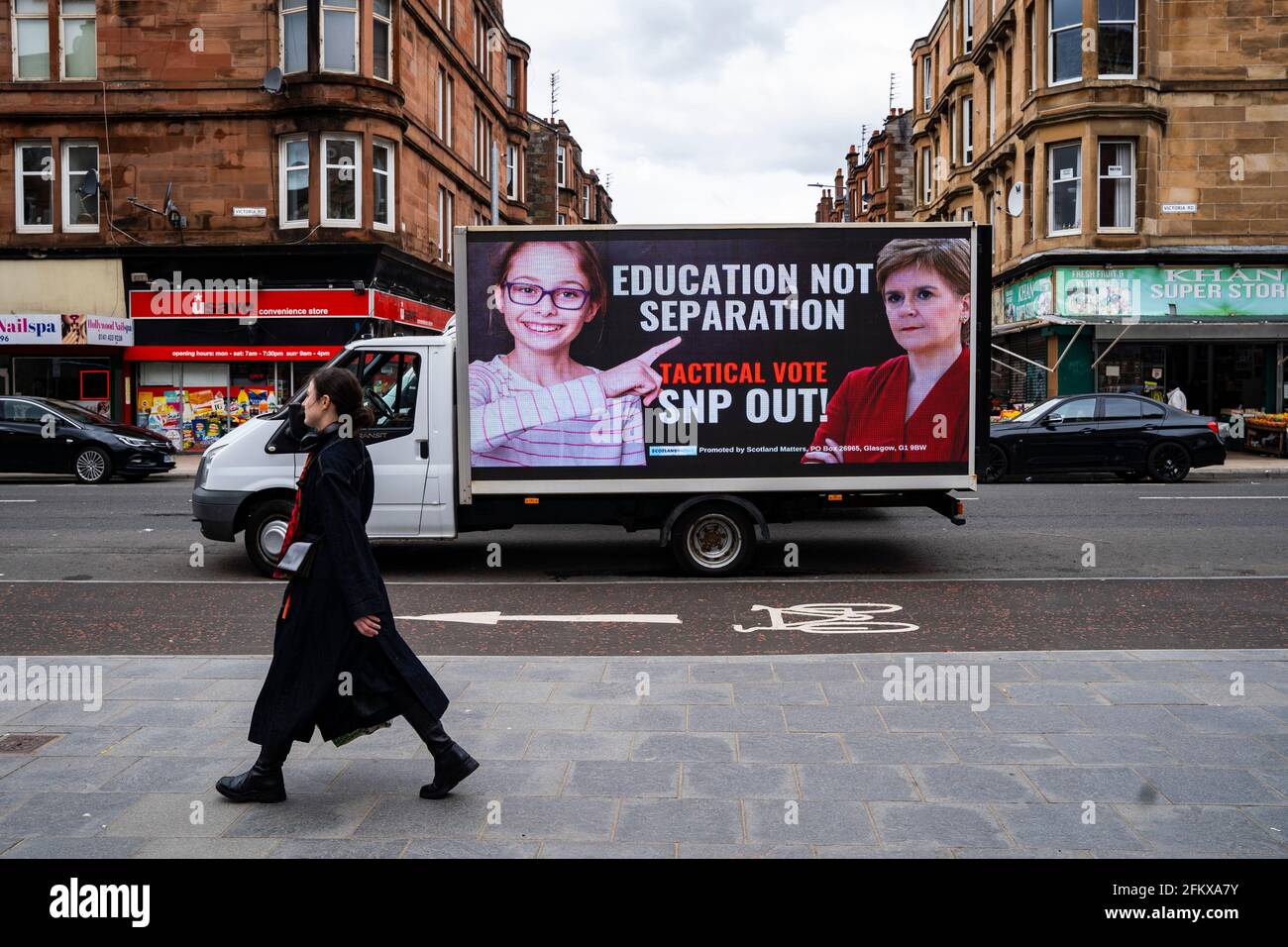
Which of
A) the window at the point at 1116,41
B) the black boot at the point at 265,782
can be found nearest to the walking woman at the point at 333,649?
the black boot at the point at 265,782

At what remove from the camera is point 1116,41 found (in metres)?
27.7

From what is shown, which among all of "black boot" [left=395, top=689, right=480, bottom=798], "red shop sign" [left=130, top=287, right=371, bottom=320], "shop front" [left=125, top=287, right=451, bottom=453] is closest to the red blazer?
"black boot" [left=395, top=689, right=480, bottom=798]

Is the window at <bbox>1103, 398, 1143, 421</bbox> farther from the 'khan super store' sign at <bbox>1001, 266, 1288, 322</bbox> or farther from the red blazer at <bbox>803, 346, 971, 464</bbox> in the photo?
the red blazer at <bbox>803, 346, 971, 464</bbox>

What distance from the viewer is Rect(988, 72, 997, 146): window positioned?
112 feet

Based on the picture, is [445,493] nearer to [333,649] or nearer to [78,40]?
[333,649]

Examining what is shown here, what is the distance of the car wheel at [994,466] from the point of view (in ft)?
64.3

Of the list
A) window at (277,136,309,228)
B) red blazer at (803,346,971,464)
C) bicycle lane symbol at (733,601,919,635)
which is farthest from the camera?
window at (277,136,309,228)

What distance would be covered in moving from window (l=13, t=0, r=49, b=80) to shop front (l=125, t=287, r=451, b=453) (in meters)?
6.50

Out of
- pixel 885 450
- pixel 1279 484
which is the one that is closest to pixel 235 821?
pixel 885 450

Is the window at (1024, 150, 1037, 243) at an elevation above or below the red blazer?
above

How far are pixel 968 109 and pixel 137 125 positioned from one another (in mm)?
27466

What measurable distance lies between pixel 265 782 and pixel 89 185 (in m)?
28.4

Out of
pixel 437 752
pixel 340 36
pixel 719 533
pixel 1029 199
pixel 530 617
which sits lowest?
pixel 530 617

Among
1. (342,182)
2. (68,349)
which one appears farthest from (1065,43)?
(68,349)
